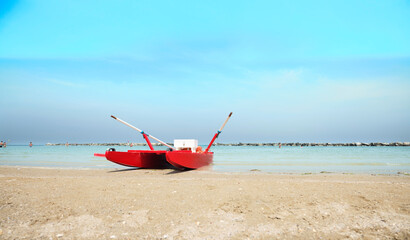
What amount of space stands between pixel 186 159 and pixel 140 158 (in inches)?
130

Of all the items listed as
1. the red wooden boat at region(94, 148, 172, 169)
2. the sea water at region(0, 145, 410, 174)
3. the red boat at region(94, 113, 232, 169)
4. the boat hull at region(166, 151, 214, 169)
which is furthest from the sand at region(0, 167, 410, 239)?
the sea water at region(0, 145, 410, 174)

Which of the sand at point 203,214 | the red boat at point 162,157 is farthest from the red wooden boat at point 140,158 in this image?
the sand at point 203,214

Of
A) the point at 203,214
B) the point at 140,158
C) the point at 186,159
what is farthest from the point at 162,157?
the point at 203,214

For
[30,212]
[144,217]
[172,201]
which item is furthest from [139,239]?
[30,212]

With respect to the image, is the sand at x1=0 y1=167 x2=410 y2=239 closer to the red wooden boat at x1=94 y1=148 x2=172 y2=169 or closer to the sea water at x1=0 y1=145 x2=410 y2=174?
the red wooden boat at x1=94 y1=148 x2=172 y2=169

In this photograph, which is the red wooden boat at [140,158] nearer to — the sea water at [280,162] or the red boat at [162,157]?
the red boat at [162,157]

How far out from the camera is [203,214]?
16.2 ft

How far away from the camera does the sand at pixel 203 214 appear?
13.7 ft

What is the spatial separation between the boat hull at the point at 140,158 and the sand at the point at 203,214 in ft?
28.2

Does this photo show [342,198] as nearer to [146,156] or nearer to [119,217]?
[119,217]

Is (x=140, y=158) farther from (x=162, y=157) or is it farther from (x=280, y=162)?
(x=280, y=162)

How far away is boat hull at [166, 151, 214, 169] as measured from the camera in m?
13.9

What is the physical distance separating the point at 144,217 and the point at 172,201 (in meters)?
1.05

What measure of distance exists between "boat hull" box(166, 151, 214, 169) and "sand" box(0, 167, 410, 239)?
6.95 meters
